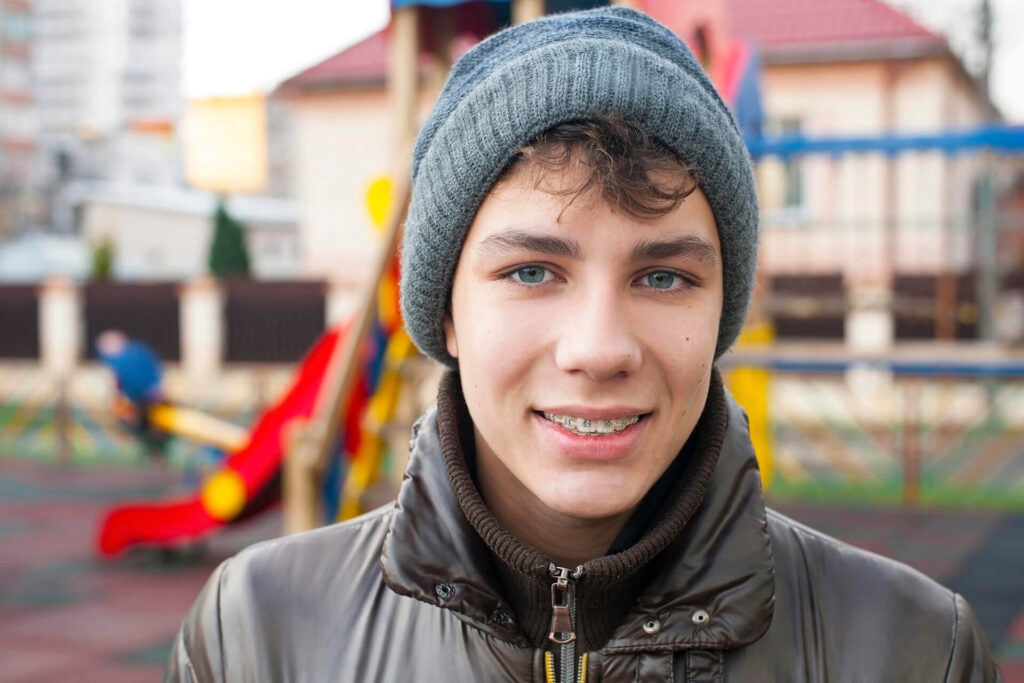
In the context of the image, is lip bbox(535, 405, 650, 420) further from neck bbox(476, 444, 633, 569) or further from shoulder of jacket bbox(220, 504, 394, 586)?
shoulder of jacket bbox(220, 504, 394, 586)

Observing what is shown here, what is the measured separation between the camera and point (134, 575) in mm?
6895

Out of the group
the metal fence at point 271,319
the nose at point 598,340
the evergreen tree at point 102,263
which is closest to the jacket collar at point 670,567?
the nose at point 598,340

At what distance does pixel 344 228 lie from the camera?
57.1 feet

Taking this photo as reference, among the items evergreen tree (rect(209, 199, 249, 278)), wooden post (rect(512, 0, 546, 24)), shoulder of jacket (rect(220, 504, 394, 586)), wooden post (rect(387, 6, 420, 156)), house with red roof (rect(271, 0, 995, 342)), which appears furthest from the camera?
evergreen tree (rect(209, 199, 249, 278))

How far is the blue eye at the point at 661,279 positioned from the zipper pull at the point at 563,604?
369mm

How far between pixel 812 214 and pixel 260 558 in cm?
1242

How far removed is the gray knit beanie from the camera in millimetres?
1329

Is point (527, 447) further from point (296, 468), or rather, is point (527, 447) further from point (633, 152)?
point (296, 468)

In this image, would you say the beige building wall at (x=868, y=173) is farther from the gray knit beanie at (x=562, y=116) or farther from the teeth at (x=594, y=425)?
the teeth at (x=594, y=425)

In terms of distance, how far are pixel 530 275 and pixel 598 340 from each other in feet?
0.46

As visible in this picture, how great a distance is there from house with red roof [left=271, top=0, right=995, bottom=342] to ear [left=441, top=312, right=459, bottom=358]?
921 centimetres

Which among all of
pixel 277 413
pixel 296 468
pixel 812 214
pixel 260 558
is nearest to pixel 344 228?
pixel 812 214

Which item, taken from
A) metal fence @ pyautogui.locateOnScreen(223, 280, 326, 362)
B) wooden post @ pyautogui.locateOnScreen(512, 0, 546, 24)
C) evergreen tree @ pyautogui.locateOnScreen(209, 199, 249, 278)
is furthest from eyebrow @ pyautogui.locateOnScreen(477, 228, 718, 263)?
evergreen tree @ pyautogui.locateOnScreen(209, 199, 249, 278)

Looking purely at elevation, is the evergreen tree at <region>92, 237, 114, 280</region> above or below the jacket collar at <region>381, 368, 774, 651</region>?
above
